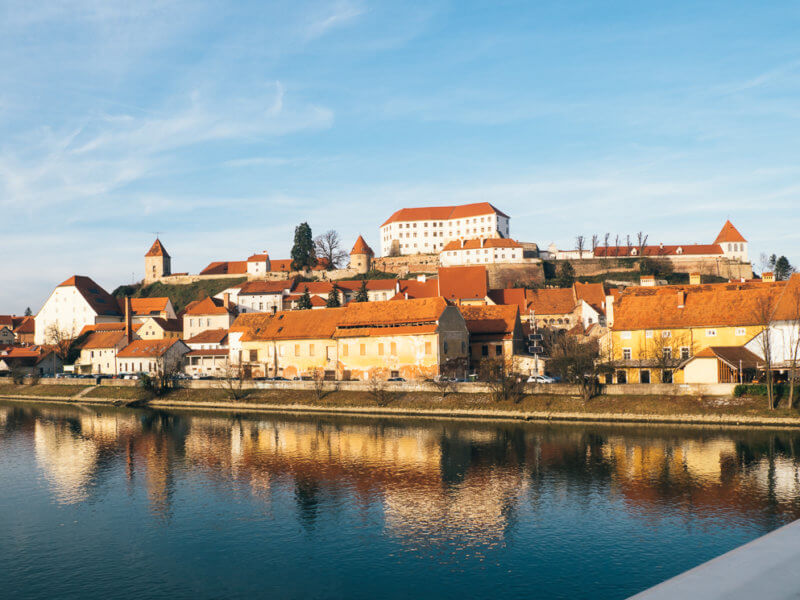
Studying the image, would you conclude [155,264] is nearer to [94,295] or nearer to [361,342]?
[94,295]

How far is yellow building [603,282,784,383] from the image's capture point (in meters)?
55.6

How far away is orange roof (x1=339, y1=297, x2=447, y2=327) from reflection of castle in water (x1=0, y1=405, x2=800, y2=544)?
51.1 feet

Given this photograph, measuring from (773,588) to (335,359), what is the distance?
206 feet

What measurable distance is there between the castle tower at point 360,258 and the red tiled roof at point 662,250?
48.0 meters

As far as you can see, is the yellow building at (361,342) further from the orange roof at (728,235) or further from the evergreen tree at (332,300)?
the orange roof at (728,235)

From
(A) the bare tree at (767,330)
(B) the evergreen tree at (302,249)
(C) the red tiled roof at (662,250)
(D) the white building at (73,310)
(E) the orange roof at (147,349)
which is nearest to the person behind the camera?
(A) the bare tree at (767,330)

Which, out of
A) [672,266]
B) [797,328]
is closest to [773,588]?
[797,328]

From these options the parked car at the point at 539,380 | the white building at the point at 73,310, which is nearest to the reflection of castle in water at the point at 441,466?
the parked car at the point at 539,380

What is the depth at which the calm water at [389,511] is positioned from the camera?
69.9 ft

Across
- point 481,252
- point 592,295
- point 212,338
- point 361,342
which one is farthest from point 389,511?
point 481,252

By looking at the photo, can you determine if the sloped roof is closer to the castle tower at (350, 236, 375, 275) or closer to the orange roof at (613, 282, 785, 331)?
the castle tower at (350, 236, 375, 275)

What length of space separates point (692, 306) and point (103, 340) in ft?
253

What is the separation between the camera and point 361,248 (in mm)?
145750

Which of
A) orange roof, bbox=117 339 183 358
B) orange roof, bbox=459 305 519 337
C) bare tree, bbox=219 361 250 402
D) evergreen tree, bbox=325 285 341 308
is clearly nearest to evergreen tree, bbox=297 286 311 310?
evergreen tree, bbox=325 285 341 308
